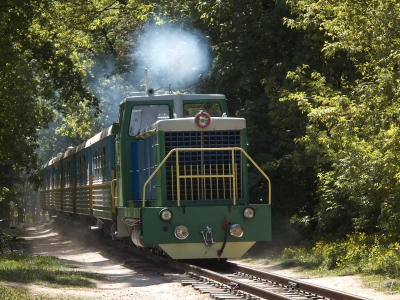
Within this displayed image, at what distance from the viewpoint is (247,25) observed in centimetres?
2009

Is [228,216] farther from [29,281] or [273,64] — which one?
[273,64]

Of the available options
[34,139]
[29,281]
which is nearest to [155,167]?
[29,281]

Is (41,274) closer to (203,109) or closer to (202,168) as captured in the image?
(202,168)

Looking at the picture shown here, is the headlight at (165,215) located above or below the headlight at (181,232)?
above

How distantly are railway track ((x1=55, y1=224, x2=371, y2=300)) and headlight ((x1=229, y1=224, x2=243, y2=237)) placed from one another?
2.29ft

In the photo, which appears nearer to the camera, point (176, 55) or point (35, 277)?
point (35, 277)

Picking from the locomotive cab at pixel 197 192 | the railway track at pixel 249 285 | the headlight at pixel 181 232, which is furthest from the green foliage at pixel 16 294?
the headlight at pixel 181 232

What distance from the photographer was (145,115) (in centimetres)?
1472

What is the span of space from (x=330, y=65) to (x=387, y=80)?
22.3ft

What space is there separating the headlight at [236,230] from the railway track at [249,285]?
70 centimetres

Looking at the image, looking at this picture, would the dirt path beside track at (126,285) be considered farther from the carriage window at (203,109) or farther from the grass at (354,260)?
the carriage window at (203,109)

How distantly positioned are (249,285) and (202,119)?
3.71 meters

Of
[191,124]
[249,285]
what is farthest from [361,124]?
[249,285]

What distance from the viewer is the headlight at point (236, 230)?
41.2 feet
